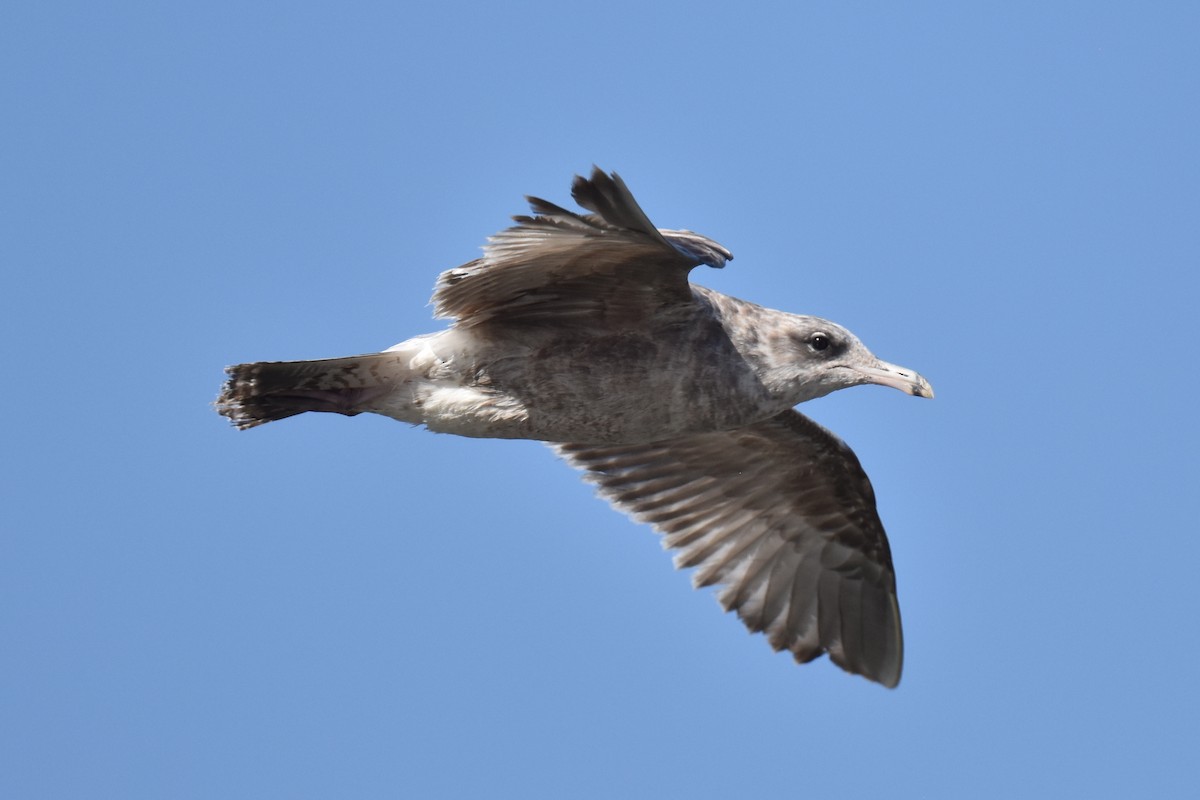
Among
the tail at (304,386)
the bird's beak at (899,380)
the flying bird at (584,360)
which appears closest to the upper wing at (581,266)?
the flying bird at (584,360)

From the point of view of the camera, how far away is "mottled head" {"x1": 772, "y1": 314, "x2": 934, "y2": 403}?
7.61m

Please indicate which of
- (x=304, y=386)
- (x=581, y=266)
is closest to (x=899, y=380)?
(x=581, y=266)

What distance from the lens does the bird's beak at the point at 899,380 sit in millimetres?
7695

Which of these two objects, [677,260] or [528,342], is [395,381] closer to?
[528,342]

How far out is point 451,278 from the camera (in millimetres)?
7180

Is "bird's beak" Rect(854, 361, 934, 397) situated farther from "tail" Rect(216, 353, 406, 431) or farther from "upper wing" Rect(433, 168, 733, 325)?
"tail" Rect(216, 353, 406, 431)

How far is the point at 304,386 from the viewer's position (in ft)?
25.3

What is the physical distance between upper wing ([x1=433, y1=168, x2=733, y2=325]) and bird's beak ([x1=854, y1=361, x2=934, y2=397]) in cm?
88

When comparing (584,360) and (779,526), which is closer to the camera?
(584,360)

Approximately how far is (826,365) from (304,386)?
2407 millimetres

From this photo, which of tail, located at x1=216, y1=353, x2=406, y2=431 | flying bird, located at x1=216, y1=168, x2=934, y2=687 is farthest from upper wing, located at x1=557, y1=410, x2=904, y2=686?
tail, located at x1=216, y1=353, x2=406, y2=431

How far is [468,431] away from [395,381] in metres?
0.41

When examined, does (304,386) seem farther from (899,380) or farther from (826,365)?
(899,380)

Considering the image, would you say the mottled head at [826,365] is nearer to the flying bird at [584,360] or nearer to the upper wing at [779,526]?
the flying bird at [584,360]
